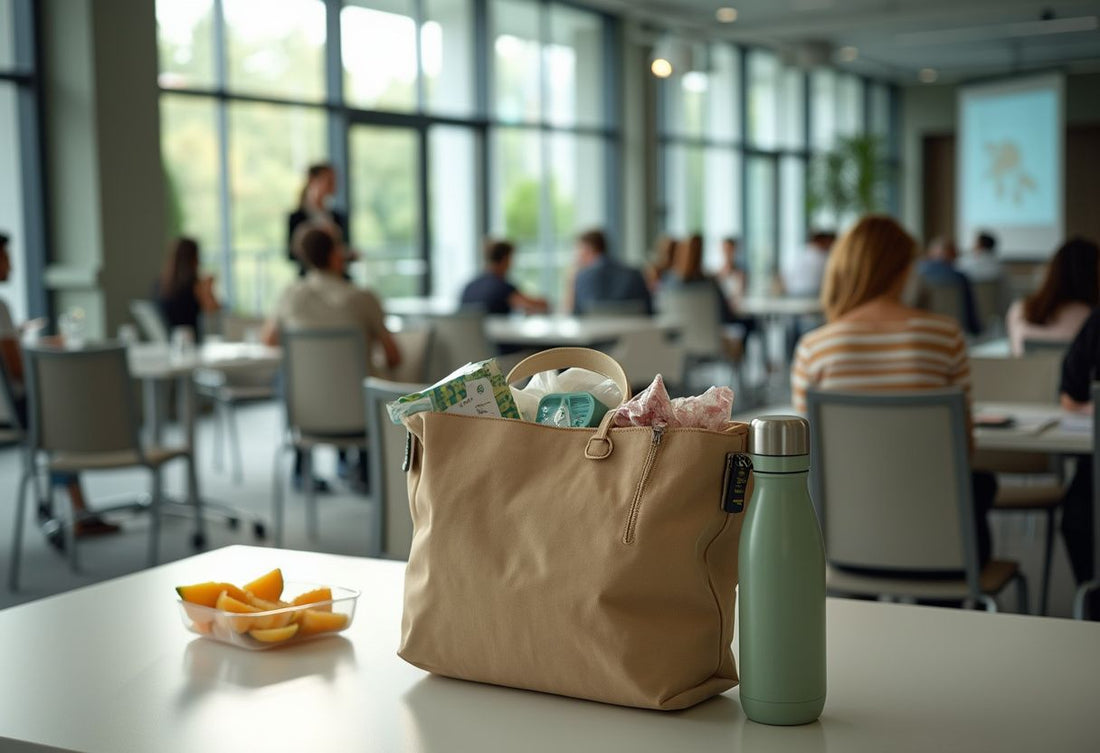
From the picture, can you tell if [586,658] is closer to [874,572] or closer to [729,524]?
[729,524]

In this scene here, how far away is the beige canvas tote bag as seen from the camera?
3.26ft

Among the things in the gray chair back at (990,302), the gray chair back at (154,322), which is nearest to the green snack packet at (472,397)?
the gray chair back at (154,322)

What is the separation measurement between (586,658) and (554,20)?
37.0ft

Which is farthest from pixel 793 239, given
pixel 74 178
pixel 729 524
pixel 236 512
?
pixel 729 524

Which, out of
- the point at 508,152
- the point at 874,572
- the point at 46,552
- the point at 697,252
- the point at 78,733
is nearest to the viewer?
the point at 78,733

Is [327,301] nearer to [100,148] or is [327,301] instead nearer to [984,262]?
[100,148]

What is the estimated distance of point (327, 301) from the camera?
509 cm

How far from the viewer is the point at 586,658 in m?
1.01

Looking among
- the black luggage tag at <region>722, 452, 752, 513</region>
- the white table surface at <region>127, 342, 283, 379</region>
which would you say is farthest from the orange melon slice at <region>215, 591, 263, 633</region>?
the white table surface at <region>127, 342, 283, 379</region>

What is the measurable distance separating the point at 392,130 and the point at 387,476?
7.52 m

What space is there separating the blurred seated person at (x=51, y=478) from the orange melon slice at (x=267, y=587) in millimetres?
3617

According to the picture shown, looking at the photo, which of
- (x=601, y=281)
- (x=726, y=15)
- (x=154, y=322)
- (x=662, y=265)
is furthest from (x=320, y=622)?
(x=726, y=15)

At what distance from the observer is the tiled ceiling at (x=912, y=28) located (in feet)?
41.5

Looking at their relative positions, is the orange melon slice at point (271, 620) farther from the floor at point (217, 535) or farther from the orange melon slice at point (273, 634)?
the floor at point (217, 535)
